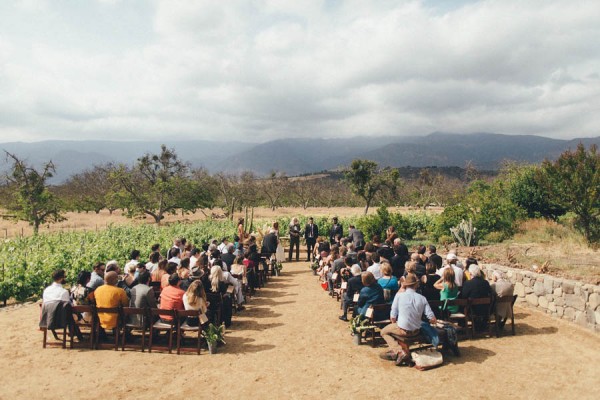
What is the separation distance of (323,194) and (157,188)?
4416cm

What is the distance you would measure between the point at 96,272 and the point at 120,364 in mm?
2482

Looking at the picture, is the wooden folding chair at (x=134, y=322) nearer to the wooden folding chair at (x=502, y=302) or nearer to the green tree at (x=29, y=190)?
the wooden folding chair at (x=502, y=302)

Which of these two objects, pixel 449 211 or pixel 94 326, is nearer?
pixel 94 326

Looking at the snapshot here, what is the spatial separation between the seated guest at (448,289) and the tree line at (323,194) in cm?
1093

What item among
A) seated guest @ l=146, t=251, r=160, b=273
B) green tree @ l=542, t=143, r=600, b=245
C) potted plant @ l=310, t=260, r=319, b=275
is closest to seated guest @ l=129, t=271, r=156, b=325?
seated guest @ l=146, t=251, r=160, b=273

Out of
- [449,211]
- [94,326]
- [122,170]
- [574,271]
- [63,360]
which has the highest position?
[122,170]

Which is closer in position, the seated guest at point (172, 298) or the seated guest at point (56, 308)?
the seated guest at point (56, 308)

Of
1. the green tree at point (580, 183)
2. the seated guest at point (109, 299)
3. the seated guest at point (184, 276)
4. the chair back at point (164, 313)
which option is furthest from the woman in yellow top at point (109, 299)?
the green tree at point (580, 183)

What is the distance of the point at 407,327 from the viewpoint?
672 centimetres

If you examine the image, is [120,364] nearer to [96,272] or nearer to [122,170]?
[96,272]

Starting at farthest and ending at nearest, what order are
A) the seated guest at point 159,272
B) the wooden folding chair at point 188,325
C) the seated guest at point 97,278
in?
the seated guest at point 159,272 → the seated guest at point 97,278 → the wooden folding chair at point 188,325

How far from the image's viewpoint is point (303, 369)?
6633 mm

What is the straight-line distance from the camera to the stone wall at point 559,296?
8266mm

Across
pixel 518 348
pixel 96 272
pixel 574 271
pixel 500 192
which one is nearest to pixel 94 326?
pixel 96 272
